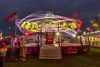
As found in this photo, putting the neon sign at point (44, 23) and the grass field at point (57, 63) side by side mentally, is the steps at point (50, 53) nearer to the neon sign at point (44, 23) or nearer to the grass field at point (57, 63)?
the grass field at point (57, 63)

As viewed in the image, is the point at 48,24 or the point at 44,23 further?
the point at 48,24

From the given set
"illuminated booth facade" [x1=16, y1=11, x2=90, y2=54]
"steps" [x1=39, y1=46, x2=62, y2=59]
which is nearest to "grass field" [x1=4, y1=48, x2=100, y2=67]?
"steps" [x1=39, y1=46, x2=62, y2=59]

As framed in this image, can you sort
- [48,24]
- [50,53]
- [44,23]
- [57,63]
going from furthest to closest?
[48,24] < [44,23] < [50,53] < [57,63]

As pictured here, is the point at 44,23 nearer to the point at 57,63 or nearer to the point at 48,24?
the point at 48,24

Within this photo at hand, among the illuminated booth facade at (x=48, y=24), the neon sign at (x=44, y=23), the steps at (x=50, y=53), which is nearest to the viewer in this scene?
the steps at (x=50, y=53)

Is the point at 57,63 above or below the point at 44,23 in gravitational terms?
below

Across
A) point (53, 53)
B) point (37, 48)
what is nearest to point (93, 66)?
point (53, 53)

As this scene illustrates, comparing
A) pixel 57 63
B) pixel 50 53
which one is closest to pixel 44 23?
pixel 50 53

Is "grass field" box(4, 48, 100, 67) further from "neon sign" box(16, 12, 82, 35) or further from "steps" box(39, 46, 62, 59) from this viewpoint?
"neon sign" box(16, 12, 82, 35)

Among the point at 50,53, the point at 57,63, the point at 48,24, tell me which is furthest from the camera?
the point at 48,24

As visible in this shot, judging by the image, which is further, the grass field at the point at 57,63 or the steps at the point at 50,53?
the steps at the point at 50,53

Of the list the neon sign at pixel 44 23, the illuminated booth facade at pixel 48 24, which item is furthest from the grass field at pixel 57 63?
the neon sign at pixel 44 23

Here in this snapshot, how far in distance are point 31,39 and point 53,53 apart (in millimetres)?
12830

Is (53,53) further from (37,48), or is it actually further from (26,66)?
(26,66)
